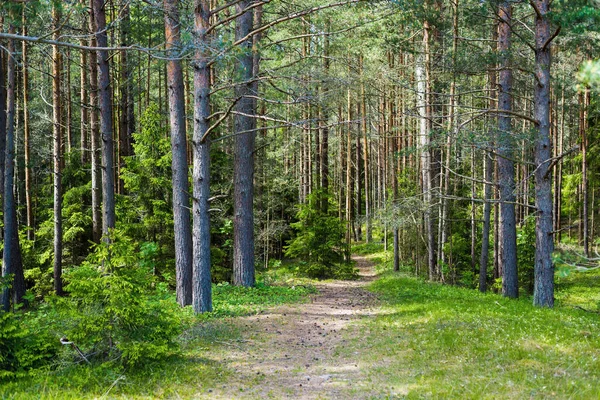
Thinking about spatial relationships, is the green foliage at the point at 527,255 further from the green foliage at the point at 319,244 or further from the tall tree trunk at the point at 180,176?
the tall tree trunk at the point at 180,176

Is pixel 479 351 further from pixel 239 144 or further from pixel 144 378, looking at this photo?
pixel 239 144

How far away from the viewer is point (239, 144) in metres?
14.7

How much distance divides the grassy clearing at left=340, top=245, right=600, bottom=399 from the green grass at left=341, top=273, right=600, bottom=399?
0.04 feet

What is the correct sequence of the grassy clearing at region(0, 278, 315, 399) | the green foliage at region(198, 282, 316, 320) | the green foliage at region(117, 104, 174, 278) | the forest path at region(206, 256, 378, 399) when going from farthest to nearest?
the green foliage at region(117, 104, 174, 278) → the green foliage at region(198, 282, 316, 320) → the forest path at region(206, 256, 378, 399) → the grassy clearing at region(0, 278, 315, 399)

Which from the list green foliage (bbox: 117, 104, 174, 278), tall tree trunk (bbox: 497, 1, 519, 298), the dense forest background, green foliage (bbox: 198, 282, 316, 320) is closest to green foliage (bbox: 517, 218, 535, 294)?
the dense forest background

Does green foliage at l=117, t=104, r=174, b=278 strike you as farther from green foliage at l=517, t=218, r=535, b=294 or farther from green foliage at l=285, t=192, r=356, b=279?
green foliage at l=517, t=218, r=535, b=294

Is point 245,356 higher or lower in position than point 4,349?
lower

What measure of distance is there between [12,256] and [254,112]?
750 centimetres

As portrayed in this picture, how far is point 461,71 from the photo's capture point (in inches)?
517

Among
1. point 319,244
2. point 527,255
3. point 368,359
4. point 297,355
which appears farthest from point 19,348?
point 527,255

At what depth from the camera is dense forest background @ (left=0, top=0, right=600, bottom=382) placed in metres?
7.70

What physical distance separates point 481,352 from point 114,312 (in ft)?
17.1

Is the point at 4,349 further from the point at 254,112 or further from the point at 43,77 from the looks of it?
the point at 43,77

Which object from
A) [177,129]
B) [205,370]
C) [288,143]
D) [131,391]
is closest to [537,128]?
[177,129]
